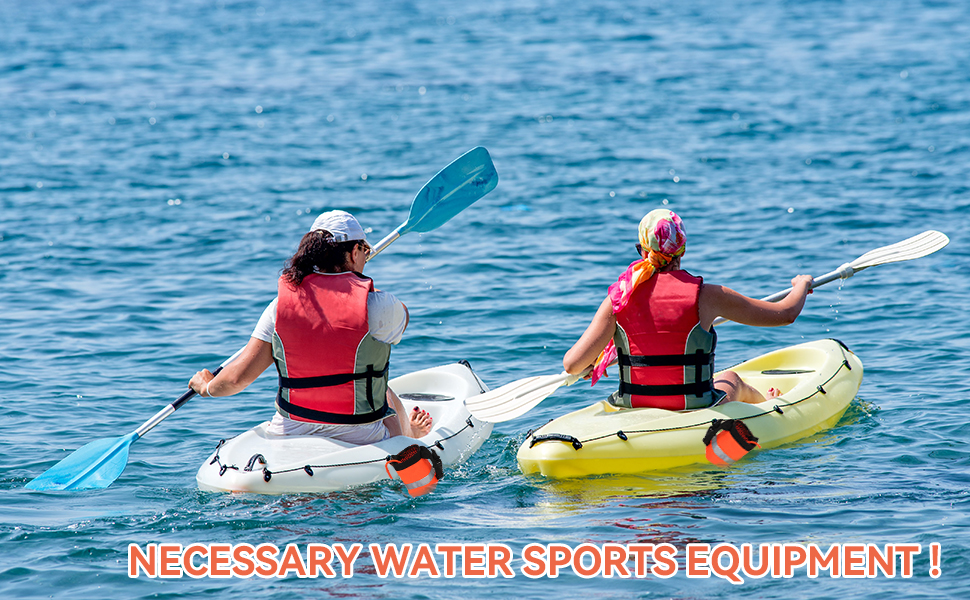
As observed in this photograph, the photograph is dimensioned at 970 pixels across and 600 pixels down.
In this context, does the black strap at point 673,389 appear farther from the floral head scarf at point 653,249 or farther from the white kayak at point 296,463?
the white kayak at point 296,463

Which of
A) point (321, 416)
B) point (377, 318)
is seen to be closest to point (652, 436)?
point (377, 318)

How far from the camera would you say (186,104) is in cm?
1878

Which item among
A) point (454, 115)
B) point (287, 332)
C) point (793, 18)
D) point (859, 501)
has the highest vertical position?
point (793, 18)

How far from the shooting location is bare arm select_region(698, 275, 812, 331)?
5.11 metres

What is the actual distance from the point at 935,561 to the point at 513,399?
2.32 m

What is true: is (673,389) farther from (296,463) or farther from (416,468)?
(296,463)

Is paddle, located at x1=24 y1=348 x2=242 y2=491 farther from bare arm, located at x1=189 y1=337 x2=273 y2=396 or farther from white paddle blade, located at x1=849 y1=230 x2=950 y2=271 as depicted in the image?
white paddle blade, located at x1=849 y1=230 x2=950 y2=271

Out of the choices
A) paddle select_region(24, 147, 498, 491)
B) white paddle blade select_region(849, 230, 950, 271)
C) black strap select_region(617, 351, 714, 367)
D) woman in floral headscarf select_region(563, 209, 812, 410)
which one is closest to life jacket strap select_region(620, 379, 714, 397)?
woman in floral headscarf select_region(563, 209, 812, 410)

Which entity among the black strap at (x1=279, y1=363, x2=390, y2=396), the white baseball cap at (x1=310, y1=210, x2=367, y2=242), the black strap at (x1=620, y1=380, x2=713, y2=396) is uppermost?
the white baseball cap at (x1=310, y1=210, x2=367, y2=242)

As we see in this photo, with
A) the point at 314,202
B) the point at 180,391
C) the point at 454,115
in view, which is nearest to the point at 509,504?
the point at 180,391

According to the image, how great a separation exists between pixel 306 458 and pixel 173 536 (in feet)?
2.29

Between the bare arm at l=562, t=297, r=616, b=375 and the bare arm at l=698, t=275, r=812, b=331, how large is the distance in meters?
0.44

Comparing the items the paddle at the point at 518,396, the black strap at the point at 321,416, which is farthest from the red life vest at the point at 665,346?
the black strap at the point at 321,416

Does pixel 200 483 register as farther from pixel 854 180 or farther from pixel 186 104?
pixel 186 104
